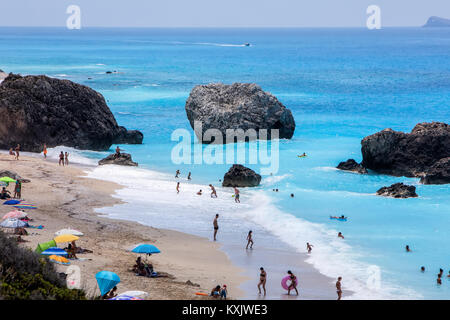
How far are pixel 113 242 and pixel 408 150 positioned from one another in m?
23.9

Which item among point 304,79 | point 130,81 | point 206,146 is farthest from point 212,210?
point 304,79

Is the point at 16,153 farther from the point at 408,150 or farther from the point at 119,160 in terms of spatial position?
the point at 408,150

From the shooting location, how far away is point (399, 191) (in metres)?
35.7

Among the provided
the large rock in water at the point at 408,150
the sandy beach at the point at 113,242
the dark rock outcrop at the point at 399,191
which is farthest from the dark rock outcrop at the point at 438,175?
the sandy beach at the point at 113,242

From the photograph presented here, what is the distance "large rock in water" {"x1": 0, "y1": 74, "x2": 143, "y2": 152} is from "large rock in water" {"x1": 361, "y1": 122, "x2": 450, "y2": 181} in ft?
65.2

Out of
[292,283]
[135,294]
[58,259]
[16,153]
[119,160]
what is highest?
[16,153]

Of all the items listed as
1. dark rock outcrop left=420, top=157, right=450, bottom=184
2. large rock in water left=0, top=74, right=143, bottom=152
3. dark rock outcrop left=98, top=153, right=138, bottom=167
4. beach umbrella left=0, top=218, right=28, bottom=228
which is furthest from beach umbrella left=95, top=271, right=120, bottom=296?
large rock in water left=0, top=74, right=143, bottom=152

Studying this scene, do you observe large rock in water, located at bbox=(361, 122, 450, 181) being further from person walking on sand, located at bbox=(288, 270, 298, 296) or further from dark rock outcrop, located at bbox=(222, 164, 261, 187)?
person walking on sand, located at bbox=(288, 270, 298, 296)

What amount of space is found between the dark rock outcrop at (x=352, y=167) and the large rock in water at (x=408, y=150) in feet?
2.93

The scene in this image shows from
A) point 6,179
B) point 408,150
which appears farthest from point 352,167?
point 6,179

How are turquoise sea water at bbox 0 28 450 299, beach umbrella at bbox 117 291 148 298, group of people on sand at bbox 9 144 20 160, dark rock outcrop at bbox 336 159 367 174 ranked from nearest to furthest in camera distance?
1. beach umbrella at bbox 117 291 148 298
2. turquoise sea water at bbox 0 28 450 299
3. group of people on sand at bbox 9 144 20 160
4. dark rock outcrop at bbox 336 159 367 174

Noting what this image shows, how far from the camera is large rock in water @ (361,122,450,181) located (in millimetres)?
40781

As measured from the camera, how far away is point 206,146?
171ft

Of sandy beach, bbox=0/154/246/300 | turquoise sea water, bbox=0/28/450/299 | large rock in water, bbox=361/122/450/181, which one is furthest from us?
large rock in water, bbox=361/122/450/181
